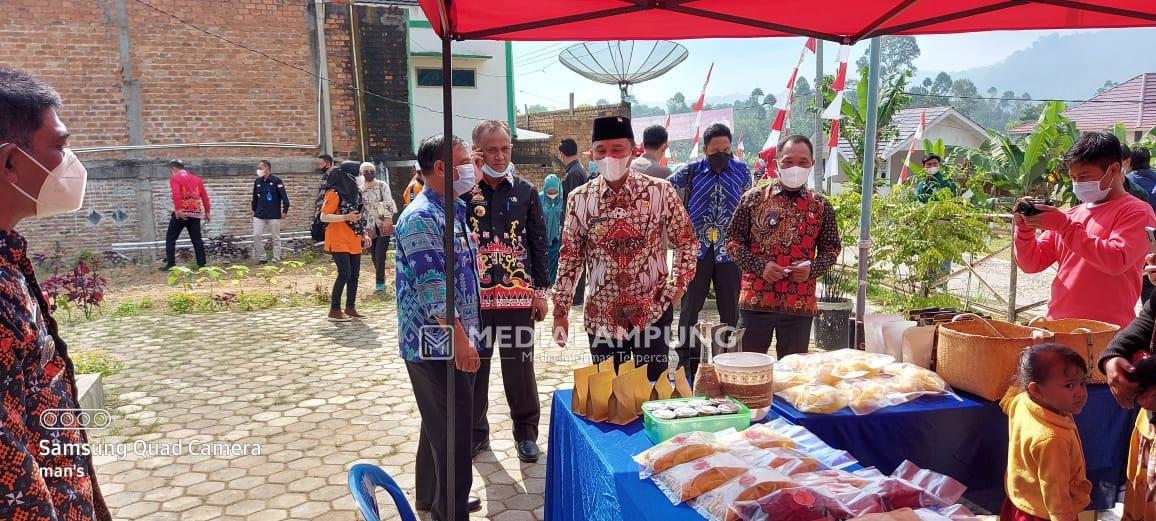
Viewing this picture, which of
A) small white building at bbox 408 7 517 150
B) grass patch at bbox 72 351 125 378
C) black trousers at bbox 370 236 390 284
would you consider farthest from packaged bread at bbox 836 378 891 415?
small white building at bbox 408 7 517 150

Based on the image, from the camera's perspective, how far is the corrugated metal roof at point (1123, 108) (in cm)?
3203

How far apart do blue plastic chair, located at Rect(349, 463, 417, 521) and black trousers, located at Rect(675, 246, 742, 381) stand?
323 centimetres

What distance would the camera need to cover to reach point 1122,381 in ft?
6.91

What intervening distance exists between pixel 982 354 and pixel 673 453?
4.77 ft

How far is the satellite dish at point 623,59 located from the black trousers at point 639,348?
14182 millimetres

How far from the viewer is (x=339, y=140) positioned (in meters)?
12.7

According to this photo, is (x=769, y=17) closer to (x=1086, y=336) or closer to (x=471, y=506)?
Result: (x=1086, y=336)

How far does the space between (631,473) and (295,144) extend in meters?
11.9

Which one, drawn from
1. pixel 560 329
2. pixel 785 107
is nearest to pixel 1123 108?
pixel 785 107

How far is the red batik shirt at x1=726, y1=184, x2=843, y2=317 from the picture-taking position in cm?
369

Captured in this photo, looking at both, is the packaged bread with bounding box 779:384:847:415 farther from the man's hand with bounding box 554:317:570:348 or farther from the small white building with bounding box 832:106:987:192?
the small white building with bounding box 832:106:987:192

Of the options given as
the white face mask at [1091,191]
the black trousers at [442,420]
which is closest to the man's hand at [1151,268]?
the white face mask at [1091,191]

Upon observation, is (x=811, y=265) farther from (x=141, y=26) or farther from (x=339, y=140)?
(x=141, y=26)

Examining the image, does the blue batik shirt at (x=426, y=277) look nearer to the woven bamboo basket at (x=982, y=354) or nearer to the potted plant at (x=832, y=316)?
the woven bamboo basket at (x=982, y=354)
